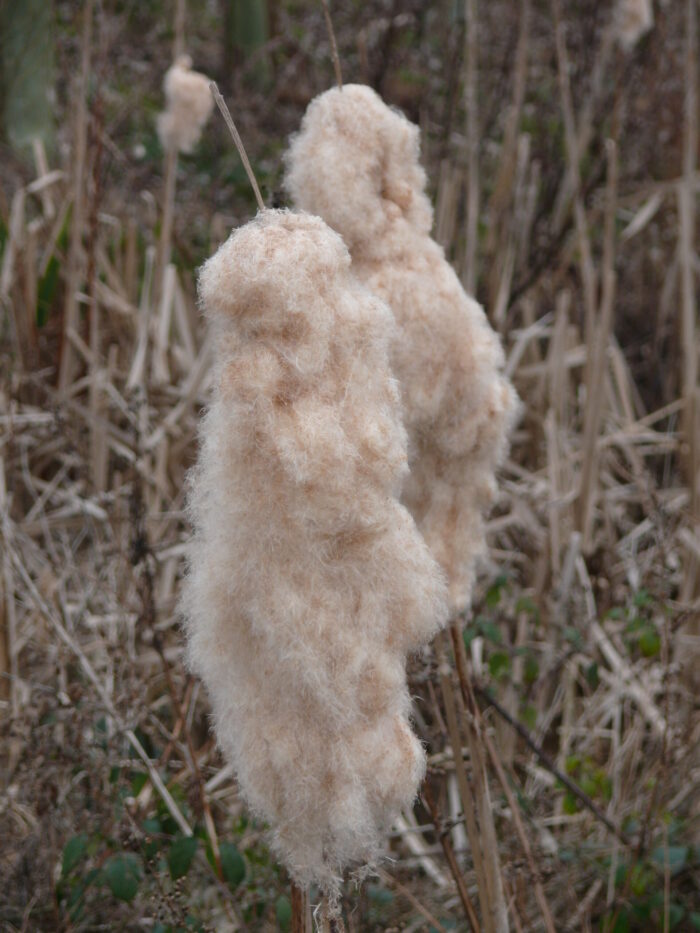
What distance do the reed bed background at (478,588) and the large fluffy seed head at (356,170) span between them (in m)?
0.06

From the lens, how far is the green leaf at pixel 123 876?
4.91ft

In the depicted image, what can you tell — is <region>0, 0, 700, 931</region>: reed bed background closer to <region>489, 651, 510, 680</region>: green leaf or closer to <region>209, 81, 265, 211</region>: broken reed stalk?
<region>489, 651, 510, 680</region>: green leaf

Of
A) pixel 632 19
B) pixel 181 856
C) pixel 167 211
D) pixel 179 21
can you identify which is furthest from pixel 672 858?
pixel 632 19

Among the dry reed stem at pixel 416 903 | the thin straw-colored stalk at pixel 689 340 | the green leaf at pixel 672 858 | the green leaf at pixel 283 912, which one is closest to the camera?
the dry reed stem at pixel 416 903

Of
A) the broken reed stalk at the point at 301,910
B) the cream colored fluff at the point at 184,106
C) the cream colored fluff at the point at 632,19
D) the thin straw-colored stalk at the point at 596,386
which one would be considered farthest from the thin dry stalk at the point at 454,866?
the cream colored fluff at the point at 632,19

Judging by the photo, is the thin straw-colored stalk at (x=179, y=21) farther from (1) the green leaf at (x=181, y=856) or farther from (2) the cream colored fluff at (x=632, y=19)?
(1) the green leaf at (x=181, y=856)

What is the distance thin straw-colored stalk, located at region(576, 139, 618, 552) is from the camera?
222 cm

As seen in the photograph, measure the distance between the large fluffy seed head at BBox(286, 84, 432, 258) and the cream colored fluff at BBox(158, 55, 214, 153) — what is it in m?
1.10

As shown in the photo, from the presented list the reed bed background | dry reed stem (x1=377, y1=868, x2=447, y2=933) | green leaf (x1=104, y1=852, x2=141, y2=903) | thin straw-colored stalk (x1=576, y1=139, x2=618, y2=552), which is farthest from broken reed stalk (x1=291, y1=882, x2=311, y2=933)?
thin straw-colored stalk (x1=576, y1=139, x2=618, y2=552)

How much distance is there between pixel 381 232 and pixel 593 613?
1.48 meters

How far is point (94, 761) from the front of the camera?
5.96 ft

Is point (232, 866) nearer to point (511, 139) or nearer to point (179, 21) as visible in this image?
point (179, 21)

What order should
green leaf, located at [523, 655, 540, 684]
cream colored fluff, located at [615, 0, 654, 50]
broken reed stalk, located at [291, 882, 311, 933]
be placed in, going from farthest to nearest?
cream colored fluff, located at [615, 0, 654, 50], green leaf, located at [523, 655, 540, 684], broken reed stalk, located at [291, 882, 311, 933]

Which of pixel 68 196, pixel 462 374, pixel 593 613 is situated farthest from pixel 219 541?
pixel 68 196
